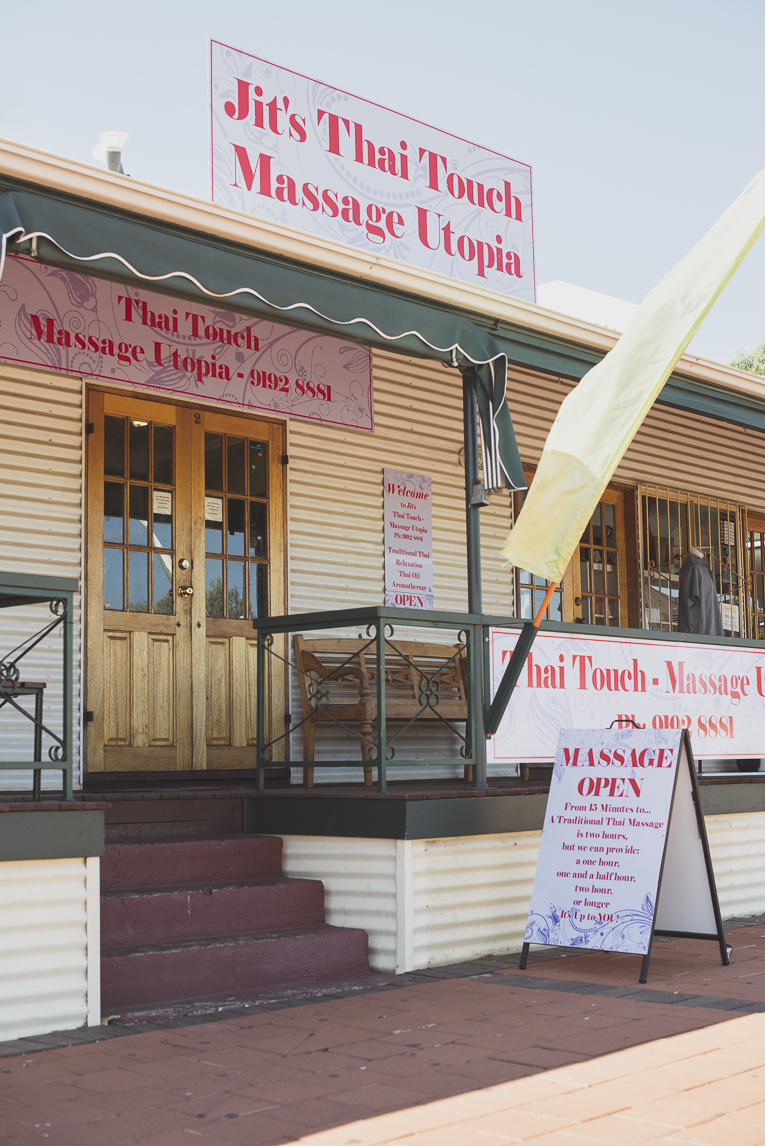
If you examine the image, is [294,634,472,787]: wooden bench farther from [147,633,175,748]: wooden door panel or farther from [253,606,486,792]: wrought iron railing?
[147,633,175,748]: wooden door panel

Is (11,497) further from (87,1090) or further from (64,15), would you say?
(64,15)

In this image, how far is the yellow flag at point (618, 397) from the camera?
5.22 meters

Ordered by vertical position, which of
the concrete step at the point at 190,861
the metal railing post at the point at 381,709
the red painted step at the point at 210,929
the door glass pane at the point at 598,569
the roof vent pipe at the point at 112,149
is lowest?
the red painted step at the point at 210,929

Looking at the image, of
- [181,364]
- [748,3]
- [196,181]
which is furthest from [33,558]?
[748,3]

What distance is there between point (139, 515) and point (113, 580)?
1.43 ft

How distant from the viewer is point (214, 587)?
7.34m

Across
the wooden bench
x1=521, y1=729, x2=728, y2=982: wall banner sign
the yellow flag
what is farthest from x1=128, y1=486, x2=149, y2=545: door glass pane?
x1=521, y1=729, x2=728, y2=982: wall banner sign

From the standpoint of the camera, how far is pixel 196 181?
6672 mm

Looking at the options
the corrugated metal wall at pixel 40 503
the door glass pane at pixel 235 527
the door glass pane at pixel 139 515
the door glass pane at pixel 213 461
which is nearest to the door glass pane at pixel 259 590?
the door glass pane at pixel 235 527

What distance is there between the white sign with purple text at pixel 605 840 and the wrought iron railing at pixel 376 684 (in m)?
0.65

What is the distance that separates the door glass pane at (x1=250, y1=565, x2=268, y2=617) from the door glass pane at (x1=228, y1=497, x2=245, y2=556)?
0.16 m

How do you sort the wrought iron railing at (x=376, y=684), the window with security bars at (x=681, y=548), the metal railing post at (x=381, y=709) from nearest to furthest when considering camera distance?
the metal railing post at (x=381, y=709) → the wrought iron railing at (x=376, y=684) → the window with security bars at (x=681, y=548)

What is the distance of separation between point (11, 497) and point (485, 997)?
3703 millimetres

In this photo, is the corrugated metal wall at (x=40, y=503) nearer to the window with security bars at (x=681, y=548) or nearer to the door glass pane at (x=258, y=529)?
the door glass pane at (x=258, y=529)
